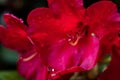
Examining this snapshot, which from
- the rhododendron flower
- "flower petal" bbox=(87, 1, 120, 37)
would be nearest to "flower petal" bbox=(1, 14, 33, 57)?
the rhododendron flower

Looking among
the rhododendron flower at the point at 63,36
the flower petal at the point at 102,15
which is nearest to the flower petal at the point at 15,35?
the rhododendron flower at the point at 63,36

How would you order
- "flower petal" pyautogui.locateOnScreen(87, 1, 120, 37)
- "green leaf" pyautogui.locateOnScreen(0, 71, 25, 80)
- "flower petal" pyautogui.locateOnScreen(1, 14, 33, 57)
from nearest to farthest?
"flower petal" pyautogui.locateOnScreen(87, 1, 120, 37)
"flower petal" pyautogui.locateOnScreen(1, 14, 33, 57)
"green leaf" pyautogui.locateOnScreen(0, 71, 25, 80)

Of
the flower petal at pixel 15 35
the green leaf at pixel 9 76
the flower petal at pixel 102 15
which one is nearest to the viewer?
the flower petal at pixel 102 15

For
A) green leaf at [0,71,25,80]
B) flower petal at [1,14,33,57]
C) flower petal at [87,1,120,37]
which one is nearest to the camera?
flower petal at [87,1,120,37]

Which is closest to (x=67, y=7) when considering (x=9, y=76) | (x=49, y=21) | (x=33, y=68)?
(x=49, y=21)

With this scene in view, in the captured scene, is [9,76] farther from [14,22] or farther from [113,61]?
[113,61]

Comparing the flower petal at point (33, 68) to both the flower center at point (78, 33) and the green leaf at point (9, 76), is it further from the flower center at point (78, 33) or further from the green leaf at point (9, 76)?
the green leaf at point (9, 76)

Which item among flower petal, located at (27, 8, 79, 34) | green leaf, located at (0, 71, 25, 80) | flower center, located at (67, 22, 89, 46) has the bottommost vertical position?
green leaf, located at (0, 71, 25, 80)

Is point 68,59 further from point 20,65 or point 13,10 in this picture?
point 13,10

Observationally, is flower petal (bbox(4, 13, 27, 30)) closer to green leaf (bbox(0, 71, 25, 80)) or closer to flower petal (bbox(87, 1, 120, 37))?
flower petal (bbox(87, 1, 120, 37))
